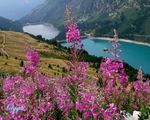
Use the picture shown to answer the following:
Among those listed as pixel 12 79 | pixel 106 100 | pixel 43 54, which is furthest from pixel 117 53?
pixel 43 54

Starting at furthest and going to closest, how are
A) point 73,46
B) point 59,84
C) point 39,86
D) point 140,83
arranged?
point 140,83 → point 59,84 → point 39,86 → point 73,46

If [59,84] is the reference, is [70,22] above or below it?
above

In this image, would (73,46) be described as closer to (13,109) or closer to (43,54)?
(13,109)

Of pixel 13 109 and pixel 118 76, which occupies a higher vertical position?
pixel 118 76

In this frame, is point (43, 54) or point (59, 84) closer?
point (59, 84)

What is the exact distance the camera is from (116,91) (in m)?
12.0

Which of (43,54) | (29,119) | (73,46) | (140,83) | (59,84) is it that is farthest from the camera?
(43,54)

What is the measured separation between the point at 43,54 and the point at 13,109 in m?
180

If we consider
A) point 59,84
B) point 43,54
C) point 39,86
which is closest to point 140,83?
point 59,84

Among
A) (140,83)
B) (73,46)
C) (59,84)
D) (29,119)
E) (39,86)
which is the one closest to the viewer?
(29,119)

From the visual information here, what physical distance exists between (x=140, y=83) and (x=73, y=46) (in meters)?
5.08

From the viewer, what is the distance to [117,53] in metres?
11.2

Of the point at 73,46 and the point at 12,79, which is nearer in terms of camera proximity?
the point at 73,46

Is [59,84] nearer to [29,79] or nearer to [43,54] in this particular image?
[29,79]
